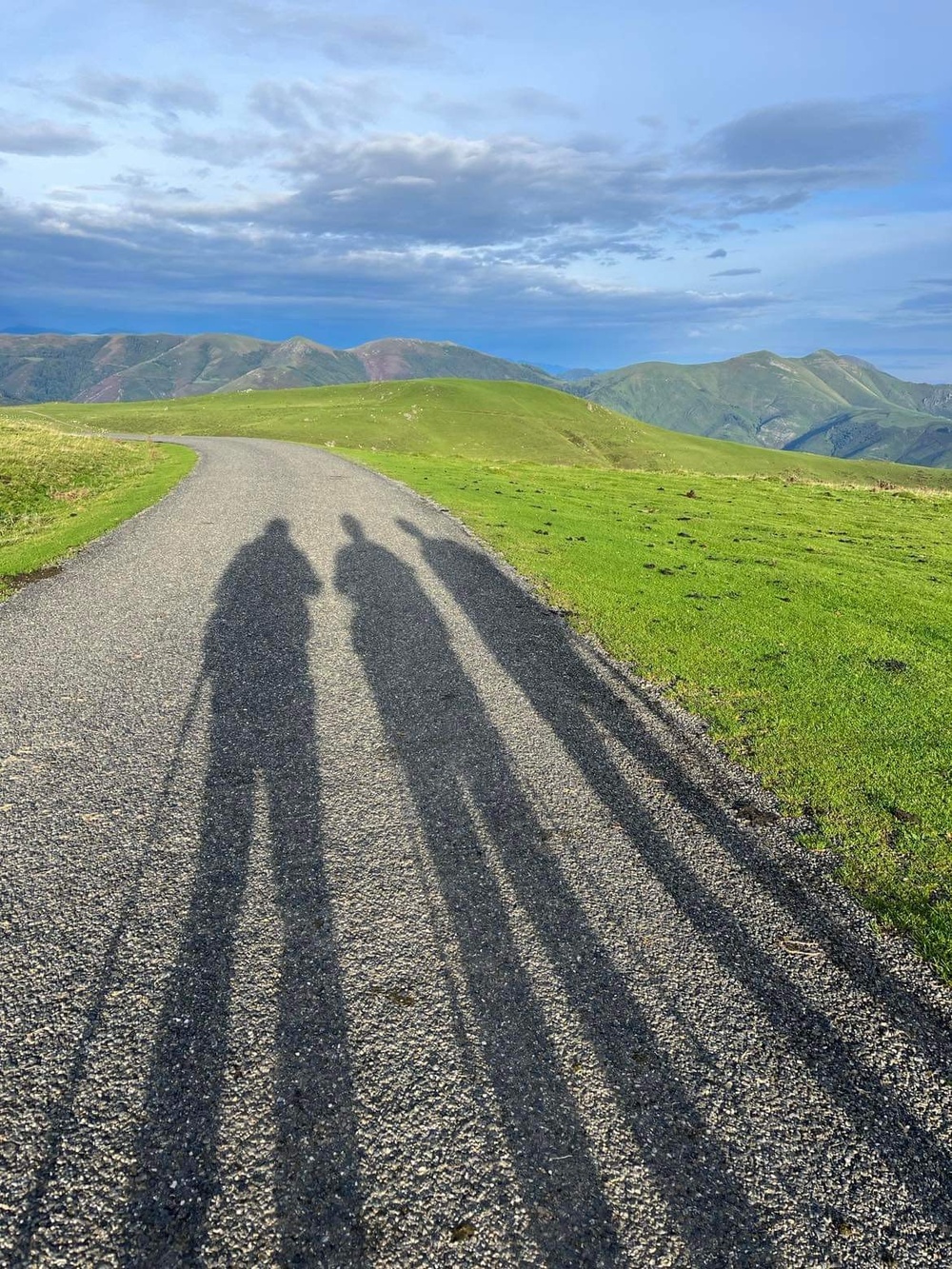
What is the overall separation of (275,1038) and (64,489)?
28.6 metres

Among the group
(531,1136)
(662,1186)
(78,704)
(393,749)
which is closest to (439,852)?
(393,749)

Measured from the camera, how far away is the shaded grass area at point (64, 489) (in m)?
17.2

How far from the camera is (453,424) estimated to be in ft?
444

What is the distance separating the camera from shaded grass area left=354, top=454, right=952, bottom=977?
21.7ft

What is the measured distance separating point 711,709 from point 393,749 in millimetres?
4627

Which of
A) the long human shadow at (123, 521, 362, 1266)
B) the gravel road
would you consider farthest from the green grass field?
the long human shadow at (123, 521, 362, 1266)

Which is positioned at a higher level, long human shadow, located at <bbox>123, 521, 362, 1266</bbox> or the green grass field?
the green grass field

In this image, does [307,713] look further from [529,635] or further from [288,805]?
[529,635]

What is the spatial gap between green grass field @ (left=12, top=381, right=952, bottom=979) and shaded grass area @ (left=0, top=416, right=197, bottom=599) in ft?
38.4

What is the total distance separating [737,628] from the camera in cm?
1277

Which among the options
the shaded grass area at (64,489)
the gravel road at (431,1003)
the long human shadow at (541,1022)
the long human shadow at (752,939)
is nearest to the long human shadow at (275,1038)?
the gravel road at (431,1003)

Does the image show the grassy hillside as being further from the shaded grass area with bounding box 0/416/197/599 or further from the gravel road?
the gravel road

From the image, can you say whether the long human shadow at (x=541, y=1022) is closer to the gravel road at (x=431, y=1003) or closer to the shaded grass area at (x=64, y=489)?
the gravel road at (x=431, y=1003)

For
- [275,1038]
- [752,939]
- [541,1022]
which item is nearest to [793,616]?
[752,939]
